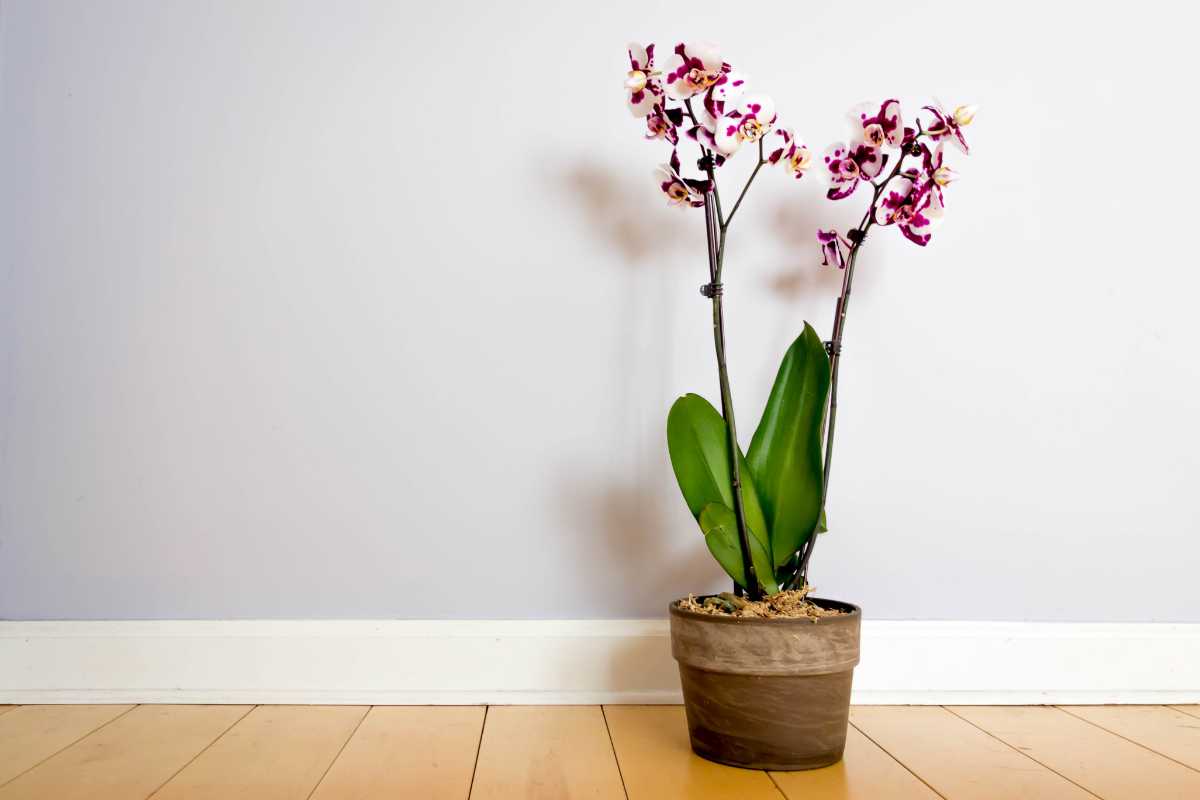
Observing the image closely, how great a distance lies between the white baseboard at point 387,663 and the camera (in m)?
1.33

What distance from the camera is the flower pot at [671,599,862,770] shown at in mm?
1077

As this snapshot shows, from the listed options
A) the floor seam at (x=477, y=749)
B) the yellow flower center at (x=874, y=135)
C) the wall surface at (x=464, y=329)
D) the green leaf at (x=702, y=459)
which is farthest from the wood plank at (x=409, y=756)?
the yellow flower center at (x=874, y=135)

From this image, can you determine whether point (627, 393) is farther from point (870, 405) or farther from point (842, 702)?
point (842, 702)

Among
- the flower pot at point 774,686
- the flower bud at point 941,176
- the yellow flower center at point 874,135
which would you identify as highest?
the yellow flower center at point 874,135

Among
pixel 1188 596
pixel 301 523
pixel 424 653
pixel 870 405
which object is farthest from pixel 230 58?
pixel 1188 596

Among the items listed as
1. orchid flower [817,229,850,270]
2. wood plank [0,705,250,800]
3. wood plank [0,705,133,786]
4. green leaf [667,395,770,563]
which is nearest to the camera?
Answer: wood plank [0,705,250,800]

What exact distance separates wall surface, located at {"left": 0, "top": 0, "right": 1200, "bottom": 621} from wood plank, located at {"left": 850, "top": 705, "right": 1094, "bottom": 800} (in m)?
0.16

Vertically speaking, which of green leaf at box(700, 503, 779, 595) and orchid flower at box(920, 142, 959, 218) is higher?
orchid flower at box(920, 142, 959, 218)

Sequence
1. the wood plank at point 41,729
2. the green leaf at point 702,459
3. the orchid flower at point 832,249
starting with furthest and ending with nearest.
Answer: the orchid flower at point 832,249, the green leaf at point 702,459, the wood plank at point 41,729

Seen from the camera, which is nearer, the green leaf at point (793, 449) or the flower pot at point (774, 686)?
the flower pot at point (774, 686)

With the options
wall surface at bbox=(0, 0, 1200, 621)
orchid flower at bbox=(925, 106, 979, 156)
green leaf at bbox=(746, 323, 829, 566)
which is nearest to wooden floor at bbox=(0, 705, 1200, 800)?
wall surface at bbox=(0, 0, 1200, 621)

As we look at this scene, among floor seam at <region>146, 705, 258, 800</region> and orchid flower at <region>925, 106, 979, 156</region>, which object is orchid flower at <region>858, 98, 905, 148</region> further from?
floor seam at <region>146, 705, 258, 800</region>

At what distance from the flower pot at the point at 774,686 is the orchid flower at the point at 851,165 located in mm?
531

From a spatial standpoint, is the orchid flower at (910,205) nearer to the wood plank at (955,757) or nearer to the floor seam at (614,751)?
the wood plank at (955,757)
